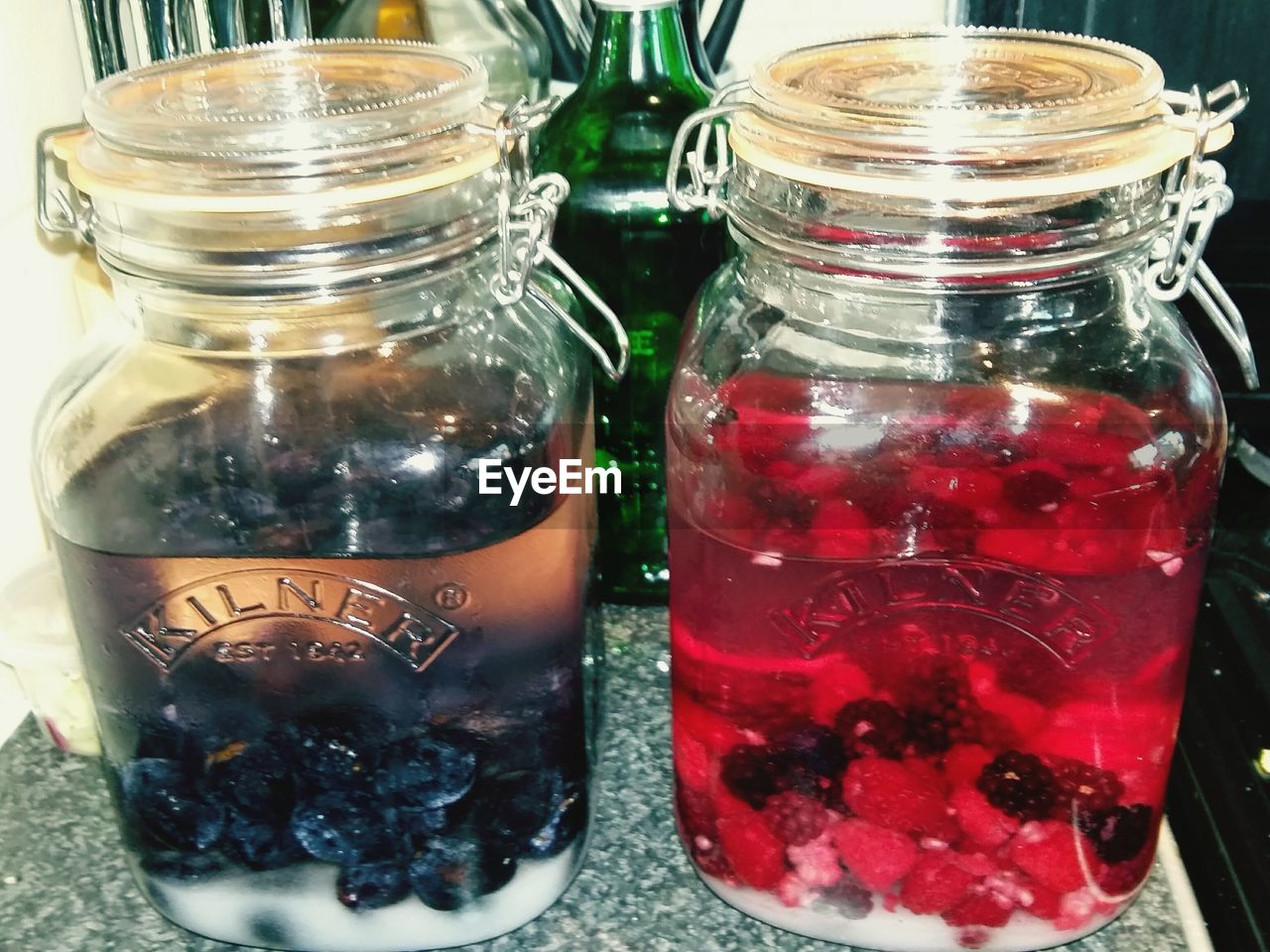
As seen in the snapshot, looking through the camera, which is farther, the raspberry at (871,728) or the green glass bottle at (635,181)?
the green glass bottle at (635,181)

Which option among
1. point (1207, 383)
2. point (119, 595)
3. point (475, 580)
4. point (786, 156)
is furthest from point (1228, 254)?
point (119, 595)

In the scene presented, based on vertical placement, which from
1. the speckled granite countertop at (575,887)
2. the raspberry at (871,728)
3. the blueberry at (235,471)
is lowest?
the speckled granite countertop at (575,887)

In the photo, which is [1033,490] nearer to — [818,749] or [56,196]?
[818,749]

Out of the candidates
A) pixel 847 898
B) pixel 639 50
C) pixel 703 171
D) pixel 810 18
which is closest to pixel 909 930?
pixel 847 898

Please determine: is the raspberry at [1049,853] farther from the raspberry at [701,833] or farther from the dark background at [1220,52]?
the dark background at [1220,52]

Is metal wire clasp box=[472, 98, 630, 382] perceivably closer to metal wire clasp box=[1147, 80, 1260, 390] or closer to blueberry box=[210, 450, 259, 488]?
blueberry box=[210, 450, 259, 488]

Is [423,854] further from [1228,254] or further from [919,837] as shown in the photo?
[1228,254]

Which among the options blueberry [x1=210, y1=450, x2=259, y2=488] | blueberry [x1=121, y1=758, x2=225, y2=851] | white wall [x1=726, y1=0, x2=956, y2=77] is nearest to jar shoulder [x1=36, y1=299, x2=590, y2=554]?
blueberry [x1=210, y1=450, x2=259, y2=488]

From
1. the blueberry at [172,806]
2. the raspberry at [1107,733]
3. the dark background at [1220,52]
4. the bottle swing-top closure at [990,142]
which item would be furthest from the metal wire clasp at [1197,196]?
the blueberry at [172,806]
